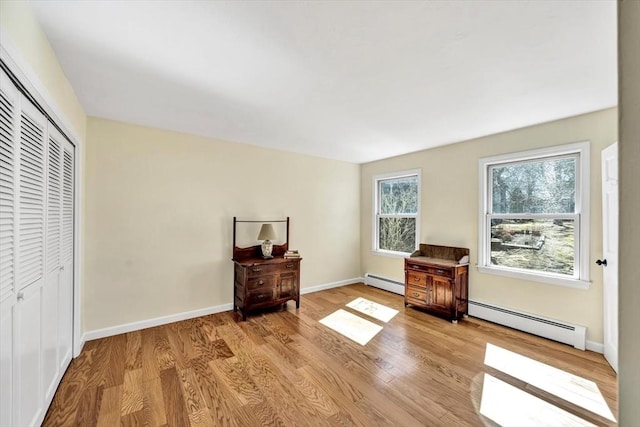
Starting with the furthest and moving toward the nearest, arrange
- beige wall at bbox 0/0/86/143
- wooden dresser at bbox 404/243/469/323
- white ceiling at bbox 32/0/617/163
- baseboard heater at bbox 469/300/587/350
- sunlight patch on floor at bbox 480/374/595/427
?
1. wooden dresser at bbox 404/243/469/323
2. baseboard heater at bbox 469/300/587/350
3. sunlight patch on floor at bbox 480/374/595/427
4. white ceiling at bbox 32/0/617/163
5. beige wall at bbox 0/0/86/143

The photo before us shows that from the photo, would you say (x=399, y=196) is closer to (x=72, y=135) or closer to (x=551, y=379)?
(x=551, y=379)

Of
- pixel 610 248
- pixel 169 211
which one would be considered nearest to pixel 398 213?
pixel 610 248

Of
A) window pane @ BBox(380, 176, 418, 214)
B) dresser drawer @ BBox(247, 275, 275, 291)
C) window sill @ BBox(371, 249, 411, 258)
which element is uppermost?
window pane @ BBox(380, 176, 418, 214)

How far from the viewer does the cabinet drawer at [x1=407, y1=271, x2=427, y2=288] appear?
12.1ft

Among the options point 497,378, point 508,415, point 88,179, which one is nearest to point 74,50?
point 88,179

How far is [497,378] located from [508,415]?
44cm

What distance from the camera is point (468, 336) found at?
2986 millimetres

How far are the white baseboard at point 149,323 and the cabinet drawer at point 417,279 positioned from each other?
2487 millimetres

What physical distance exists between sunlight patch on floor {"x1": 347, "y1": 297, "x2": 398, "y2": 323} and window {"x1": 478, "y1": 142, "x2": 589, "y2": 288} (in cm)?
132

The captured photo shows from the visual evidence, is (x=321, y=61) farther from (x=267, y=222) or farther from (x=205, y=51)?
(x=267, y=222)

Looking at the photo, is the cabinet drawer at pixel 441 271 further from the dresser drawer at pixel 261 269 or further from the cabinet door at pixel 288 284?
the dresser drawer at pixel 261 269

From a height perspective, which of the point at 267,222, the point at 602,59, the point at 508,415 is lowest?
the point at 508,415

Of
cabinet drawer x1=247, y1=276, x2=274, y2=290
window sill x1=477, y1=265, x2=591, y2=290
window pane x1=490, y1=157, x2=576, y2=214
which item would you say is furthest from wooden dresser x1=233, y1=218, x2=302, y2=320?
window pane x1=490, y1=157, x2=576, y2=214

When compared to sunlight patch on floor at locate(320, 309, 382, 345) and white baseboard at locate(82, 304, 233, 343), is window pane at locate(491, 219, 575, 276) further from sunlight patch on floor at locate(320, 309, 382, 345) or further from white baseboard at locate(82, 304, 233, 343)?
white baseboard at locate(82, 304, 233, 343)
